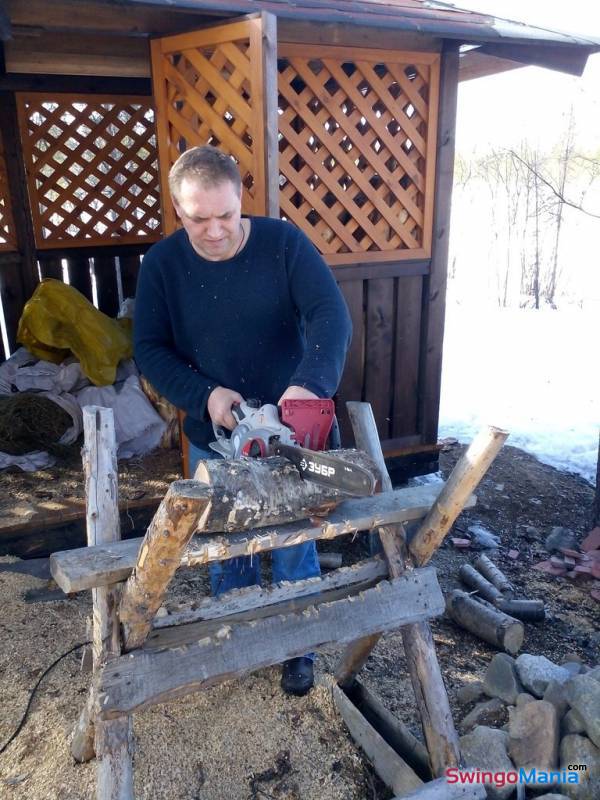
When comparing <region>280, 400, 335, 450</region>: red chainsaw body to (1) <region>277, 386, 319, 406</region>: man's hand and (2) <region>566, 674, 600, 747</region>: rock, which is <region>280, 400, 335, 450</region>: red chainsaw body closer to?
(1) <region>277, 386, 319, 406</region>: man's hand

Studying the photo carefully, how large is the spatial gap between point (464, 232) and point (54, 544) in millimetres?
11538

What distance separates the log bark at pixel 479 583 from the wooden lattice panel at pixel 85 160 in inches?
151

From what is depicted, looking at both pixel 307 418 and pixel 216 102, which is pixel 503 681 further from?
pixel 216 102

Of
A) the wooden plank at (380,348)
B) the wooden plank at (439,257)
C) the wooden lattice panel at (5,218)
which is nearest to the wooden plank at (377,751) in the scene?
the wooden plank at (380,348)

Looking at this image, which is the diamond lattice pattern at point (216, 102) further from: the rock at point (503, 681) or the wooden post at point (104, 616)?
the rock at point (503, 681)

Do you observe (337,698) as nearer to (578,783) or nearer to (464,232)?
(578,783)

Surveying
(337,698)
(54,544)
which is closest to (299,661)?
(337,698)

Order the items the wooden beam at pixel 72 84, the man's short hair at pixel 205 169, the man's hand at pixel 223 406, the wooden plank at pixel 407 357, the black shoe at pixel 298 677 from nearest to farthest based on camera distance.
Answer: the man's short hair at pixel 205 169 → the man's hand at pixel 223 406 → the black shoe at pixel 298 677 → the wooden plank at pixel 407 357 → the wooden beam at pixel 72 84

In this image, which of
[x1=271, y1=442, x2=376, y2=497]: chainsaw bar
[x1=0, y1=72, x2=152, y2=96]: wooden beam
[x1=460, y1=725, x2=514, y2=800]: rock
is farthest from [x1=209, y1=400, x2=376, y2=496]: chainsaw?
[x1=0, y1=72, x2=152, y2=96]: wooden beam

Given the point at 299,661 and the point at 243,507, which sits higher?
the point at 243,507

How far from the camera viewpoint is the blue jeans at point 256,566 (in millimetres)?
2223

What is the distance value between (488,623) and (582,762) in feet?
2.99

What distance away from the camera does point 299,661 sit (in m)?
2.31

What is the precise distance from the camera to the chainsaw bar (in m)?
1.37
